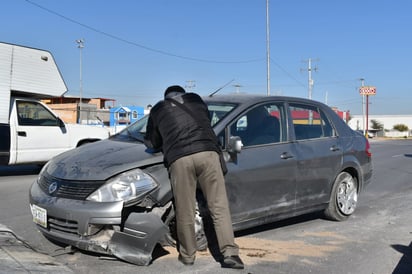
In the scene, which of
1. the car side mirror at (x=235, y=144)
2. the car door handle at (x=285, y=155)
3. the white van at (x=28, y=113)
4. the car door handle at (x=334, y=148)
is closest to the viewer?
the car side mirror at (x=235, y=144)

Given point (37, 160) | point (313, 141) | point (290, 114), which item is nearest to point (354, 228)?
point (313, 141)

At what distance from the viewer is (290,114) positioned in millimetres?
5598

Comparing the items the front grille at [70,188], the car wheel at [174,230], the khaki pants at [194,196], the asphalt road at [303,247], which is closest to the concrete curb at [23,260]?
the asphalt road at [303,247]

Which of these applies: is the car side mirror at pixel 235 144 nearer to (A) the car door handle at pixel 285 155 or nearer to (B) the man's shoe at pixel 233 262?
(A) the car door handle at pixel 285 155

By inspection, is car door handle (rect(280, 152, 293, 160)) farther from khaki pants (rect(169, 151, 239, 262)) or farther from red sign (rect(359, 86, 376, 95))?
red sign (rect(359, 86, 376, 95))

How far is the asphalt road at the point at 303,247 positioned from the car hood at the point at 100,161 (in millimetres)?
833

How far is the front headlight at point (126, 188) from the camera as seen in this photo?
3941 mm

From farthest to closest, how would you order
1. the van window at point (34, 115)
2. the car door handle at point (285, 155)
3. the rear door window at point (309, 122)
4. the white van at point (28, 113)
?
the van window at point (34, 115) < the white van at point (28, 113) < the rear door window at point (309, 122) < the car door handle at point (285, 155)

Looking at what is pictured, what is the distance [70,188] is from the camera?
4059 mm

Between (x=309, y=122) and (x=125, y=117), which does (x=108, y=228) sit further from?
(x=125, y=117)

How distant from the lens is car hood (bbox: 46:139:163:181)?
13.3 feet

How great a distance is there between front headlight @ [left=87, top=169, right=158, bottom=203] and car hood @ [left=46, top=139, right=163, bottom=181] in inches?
2.6

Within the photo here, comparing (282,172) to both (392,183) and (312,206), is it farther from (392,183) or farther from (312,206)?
(392,183)

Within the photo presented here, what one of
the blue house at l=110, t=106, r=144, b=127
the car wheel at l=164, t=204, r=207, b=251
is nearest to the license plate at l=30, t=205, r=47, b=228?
the car wheel at l=164, t=204, r=207, b=251
